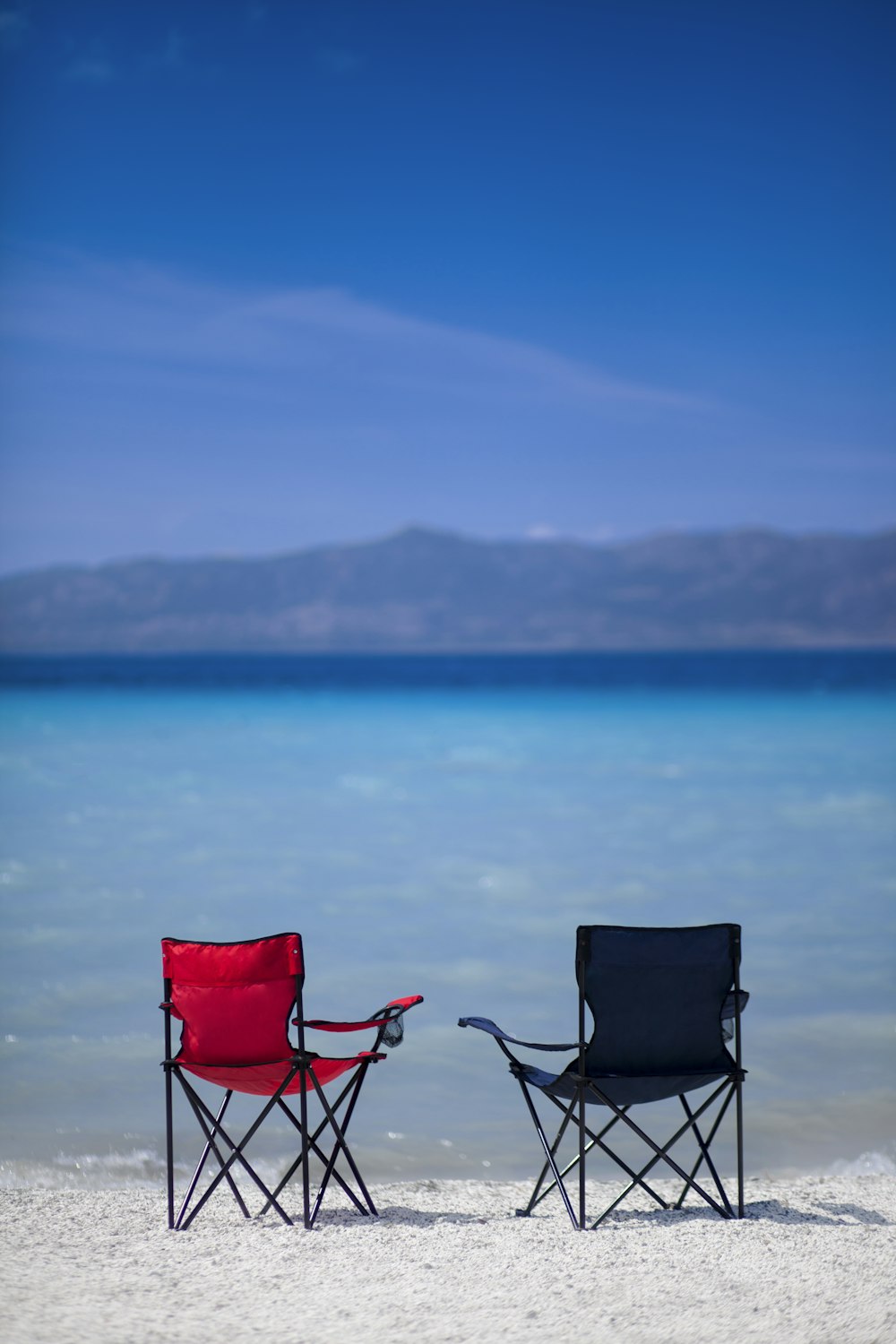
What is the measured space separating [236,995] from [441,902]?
5.22m

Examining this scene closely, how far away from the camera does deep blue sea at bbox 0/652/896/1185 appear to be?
13.1ft

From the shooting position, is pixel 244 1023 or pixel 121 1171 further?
pixel 121 1171

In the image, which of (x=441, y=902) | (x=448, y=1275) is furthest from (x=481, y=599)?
(x=448, y=1275)

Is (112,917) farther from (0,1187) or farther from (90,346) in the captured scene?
(90,346)

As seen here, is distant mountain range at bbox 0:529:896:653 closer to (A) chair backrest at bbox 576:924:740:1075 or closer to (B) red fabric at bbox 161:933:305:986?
(B) red fabric at bbox 161:933:305:986

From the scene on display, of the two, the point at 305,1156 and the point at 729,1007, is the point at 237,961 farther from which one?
the point at 729,1007

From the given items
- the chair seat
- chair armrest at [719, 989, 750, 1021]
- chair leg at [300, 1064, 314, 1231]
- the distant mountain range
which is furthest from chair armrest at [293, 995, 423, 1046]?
the distant mountain range

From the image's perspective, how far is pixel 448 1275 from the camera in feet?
8.09

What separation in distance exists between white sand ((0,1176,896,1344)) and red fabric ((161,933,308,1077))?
41 centimetres

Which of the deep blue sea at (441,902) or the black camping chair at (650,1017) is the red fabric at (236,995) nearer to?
the black camping chair at (650,1017)

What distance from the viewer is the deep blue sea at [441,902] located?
398 cm

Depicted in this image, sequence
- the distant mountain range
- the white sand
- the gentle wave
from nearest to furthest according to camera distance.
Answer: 1. the white sand
2. the gentle wave
3. the distant mountain range

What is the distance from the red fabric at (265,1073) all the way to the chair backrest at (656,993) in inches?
20.3

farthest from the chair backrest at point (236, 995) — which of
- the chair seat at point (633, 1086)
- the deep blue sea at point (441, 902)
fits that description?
the deep blue sea at point (441, 902)
